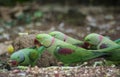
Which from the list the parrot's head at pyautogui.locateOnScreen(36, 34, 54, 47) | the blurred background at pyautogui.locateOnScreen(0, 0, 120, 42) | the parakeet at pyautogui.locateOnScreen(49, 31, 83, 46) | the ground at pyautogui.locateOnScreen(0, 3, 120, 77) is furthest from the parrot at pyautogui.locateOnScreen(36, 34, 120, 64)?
the blurred background at pyautogui.locateOnScreen(0, 0, 120, 42)

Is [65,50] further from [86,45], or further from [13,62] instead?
[13,62]

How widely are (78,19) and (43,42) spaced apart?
5.70m

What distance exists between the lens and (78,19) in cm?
941

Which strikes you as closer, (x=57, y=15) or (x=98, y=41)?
(x=98, y=41)

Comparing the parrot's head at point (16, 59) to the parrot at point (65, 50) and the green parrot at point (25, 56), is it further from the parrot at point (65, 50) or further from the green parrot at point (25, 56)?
the parrot at point (65, 50)

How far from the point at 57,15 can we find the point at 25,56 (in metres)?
6.07

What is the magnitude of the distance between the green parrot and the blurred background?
4.42 metres

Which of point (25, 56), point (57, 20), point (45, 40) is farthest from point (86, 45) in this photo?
point (57, 20)

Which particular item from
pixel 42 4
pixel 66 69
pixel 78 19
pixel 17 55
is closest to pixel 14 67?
pixel 17 55

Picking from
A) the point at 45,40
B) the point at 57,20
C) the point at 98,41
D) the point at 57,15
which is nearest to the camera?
the point at 45,40

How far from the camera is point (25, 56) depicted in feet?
12.7

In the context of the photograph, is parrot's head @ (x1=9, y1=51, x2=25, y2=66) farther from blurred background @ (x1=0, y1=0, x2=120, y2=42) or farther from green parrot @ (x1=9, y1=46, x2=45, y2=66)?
blurred background @ (x1=0, y1=0, x2=120, y2=42)

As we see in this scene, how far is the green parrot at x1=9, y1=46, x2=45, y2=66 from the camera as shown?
3.82 metres

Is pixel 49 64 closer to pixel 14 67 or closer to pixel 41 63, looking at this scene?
pixel 41 63
